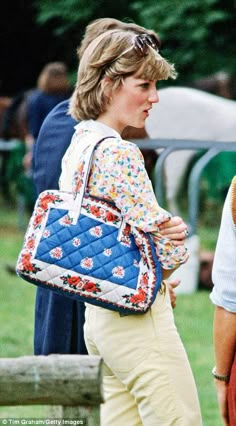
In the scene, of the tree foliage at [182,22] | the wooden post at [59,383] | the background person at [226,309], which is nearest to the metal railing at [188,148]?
the background person at [226,309]

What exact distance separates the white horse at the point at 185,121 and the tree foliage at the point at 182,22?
8.54ft

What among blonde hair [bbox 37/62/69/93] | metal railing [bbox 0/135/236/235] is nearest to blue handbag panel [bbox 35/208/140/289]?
metal railing [bbox 0/135/236/235]

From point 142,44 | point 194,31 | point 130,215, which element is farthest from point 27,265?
point 194,31

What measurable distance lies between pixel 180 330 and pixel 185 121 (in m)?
4.55

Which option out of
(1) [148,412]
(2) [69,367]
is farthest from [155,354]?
(2) [69,367]

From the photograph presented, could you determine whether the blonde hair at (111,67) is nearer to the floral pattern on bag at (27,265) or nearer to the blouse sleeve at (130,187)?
the blouse sleeve at (130,187)

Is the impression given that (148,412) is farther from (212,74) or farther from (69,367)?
(212,74)

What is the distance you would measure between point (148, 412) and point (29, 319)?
4.78 meters

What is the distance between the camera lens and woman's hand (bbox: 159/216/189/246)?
332 cm

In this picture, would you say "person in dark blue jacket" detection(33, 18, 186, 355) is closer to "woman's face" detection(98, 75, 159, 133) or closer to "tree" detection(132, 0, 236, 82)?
"woman's face" detection(98, 75, 159, 133)

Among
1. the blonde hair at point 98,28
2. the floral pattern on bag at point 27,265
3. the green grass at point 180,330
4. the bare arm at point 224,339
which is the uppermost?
the blonde hair at point 98,28

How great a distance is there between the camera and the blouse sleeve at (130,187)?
3256mm

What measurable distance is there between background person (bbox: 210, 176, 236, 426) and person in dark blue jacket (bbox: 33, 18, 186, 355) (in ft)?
3.06

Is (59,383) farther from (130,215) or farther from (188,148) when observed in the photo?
(188,148)
